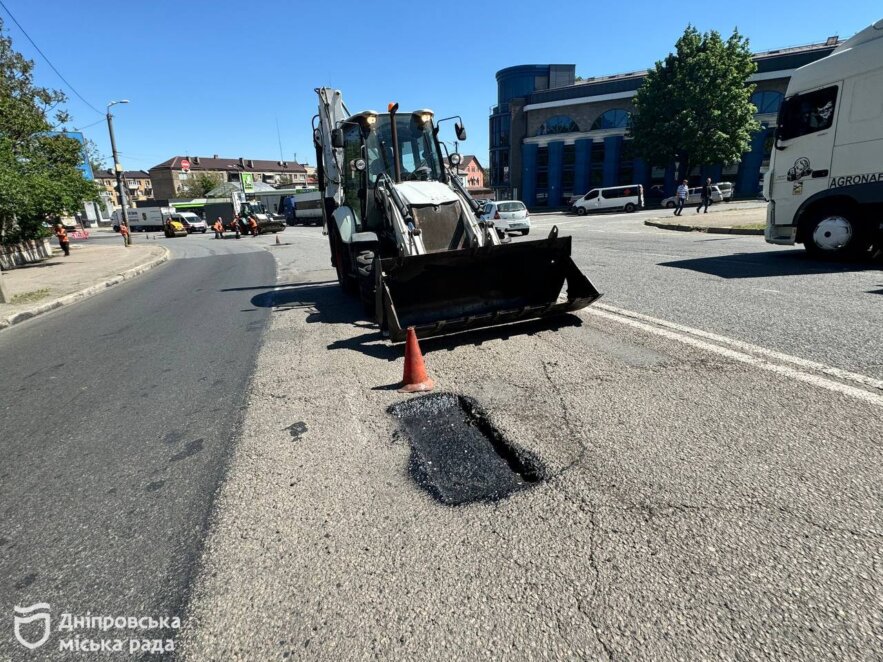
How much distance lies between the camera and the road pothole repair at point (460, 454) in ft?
8.89

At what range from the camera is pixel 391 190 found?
6434 mm

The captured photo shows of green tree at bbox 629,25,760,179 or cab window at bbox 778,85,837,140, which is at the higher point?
green tree at bbox 629,25,760,179

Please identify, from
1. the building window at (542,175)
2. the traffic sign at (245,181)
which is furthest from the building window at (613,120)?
the traffic sign at (245,181)

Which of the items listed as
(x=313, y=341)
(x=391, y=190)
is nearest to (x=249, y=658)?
(x=313, y=341)

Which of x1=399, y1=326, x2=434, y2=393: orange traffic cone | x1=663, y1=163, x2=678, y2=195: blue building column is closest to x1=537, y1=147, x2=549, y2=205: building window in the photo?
x1=663, y1=163, x2=678, y2=195: blue building column

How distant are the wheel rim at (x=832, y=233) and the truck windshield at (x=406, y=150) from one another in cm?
743

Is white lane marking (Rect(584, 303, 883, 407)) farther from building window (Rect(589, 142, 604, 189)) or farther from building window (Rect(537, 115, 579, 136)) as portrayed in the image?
building window (Rect(537, 115, 579, 136))

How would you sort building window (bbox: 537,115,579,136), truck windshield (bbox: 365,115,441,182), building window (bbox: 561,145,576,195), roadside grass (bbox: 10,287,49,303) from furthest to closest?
building window (bbox: 561,145,576,195)
building window (bbox: 537,115,579,136)
roadside grass (bbox: 10,287,49,303)
truck windshield (bbox: 365,115,441,182)

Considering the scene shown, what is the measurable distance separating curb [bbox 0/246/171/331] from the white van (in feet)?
103

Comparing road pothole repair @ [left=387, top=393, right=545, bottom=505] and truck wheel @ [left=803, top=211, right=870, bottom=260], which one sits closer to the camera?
road pothole repair @ [left=387, top=393, right=545, bottom=505]

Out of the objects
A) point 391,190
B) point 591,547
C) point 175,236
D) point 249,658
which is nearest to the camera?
point 249,658

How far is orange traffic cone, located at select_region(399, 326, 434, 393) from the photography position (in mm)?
4184

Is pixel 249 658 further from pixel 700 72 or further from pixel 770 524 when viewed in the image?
pixel 700 72

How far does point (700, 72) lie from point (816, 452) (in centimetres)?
4498
